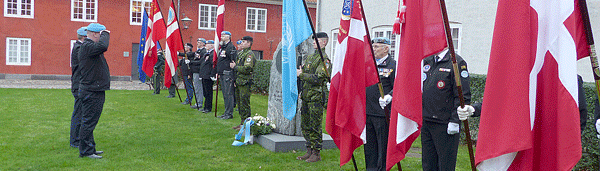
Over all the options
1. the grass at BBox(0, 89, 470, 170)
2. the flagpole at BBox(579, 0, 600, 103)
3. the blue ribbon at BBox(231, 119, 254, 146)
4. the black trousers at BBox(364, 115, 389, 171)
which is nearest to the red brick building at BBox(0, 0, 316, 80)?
the grass at BBox(0, 89, 470, 170)

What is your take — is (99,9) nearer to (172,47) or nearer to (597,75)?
(172,47)

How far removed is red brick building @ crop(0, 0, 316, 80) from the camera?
24484mm

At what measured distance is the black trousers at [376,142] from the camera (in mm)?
5262

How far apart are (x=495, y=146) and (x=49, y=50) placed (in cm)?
2649

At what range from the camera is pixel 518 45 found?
283 centimetres

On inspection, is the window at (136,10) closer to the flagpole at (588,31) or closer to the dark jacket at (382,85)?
the dark jacket at (382,85)

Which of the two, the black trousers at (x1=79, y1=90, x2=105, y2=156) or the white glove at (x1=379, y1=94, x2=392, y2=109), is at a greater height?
the white glove at (x1=379, y1=94, x2=392, y2=109)

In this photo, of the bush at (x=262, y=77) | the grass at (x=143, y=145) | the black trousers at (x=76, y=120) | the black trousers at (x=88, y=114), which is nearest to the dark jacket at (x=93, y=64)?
the black trousers at (x=88, y=114)

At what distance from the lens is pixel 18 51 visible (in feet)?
80.7

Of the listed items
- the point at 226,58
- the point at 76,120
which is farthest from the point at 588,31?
the point at 226,58

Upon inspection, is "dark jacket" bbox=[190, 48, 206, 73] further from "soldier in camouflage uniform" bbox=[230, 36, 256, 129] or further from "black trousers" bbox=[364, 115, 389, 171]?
"black trousers" bbox=[364, 115, 389, 171]

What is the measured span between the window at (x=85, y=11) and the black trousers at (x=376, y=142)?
23.3 m

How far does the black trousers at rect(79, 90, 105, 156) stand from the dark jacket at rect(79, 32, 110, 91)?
0.36ft

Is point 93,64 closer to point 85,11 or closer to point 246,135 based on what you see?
point 246,135
